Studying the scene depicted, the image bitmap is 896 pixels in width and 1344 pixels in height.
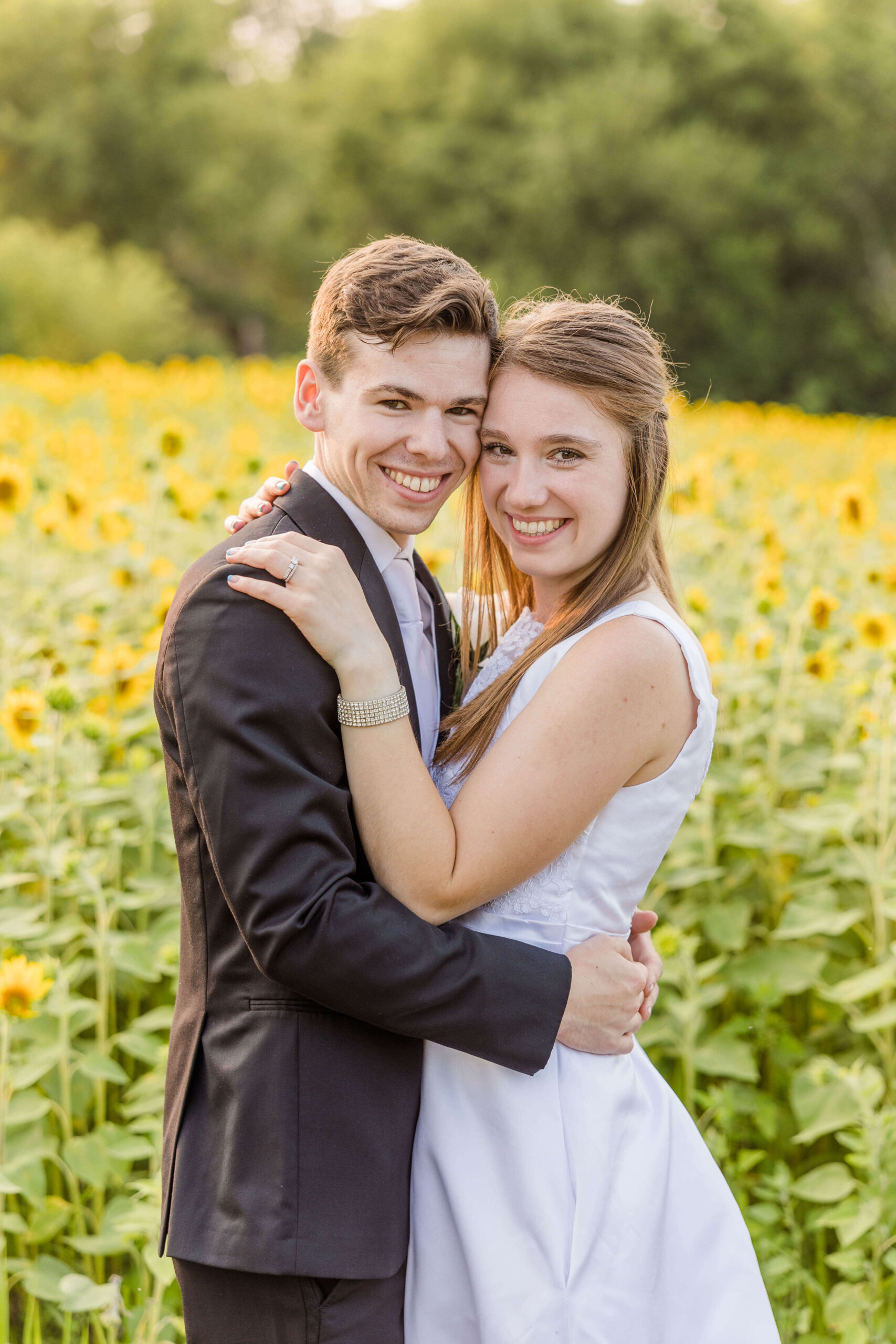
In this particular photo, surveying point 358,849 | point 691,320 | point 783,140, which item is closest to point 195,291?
point 691,320

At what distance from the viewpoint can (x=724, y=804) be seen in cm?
288

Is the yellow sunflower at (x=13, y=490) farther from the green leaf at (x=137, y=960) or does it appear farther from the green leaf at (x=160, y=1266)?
the green leaf at (x=160, y=1266)

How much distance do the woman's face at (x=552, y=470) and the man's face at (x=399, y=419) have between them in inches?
2.1

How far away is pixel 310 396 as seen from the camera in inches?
65.9

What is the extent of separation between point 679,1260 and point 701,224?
27916mm

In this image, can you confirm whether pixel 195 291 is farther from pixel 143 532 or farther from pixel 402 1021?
pixel 402 1021

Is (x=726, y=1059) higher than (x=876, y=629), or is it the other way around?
(x=876, y=629)

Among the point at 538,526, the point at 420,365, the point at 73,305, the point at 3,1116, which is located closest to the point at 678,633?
the point at 538,526

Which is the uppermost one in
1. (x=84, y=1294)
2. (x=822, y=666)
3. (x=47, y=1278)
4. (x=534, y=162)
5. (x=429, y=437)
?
(x=534, y=162)

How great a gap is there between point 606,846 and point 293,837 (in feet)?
1.48

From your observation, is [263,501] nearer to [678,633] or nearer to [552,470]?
[552,470]

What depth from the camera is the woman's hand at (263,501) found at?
5.27 ft

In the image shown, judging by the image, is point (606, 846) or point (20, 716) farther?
point (20, 716)

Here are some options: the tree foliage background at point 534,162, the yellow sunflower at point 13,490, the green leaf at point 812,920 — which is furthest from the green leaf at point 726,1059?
the tree foliage background at point 534,162
